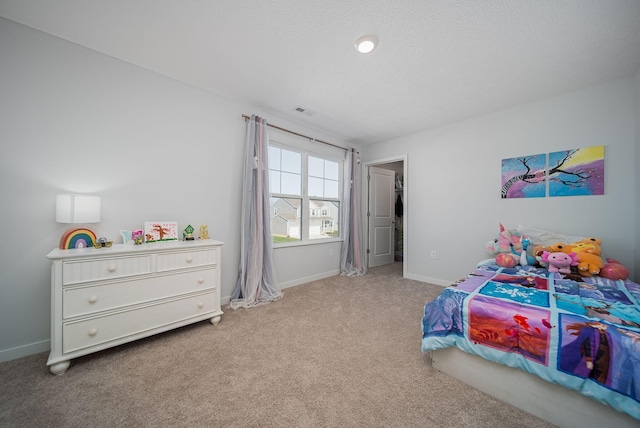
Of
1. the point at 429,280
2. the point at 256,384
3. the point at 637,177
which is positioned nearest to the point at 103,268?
the point at 256,384

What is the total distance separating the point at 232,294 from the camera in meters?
2.80

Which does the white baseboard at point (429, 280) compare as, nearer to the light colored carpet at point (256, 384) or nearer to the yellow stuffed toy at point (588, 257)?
the yellow stuffed toy at point (588, 257)

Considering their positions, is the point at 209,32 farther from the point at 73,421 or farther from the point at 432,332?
the point at 432,332

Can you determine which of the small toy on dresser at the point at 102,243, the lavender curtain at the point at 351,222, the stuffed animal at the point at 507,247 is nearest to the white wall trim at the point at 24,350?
the small toy on dresser at the point at 102,243

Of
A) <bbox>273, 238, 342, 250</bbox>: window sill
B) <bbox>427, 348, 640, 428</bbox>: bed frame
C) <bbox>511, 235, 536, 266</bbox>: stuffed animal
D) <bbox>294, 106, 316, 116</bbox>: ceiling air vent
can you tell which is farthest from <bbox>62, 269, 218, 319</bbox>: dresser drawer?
<bbox>511, 235, 536, 266</bbox>: stuffed animal

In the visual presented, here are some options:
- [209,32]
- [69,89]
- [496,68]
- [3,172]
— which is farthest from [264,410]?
[496,68]

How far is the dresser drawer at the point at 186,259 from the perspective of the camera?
199 cm

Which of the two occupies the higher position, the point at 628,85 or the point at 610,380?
the point at 628,85

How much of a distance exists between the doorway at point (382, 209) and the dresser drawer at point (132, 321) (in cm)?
327

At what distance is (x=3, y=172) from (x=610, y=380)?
12.8ft

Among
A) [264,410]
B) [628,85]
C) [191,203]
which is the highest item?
[628,85]

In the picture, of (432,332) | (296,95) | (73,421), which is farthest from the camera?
(296,95)

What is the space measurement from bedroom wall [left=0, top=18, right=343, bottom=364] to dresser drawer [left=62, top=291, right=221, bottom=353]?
1.69 ft

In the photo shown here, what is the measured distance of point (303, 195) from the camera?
370 centimetres
